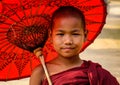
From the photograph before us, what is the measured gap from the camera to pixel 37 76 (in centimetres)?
371

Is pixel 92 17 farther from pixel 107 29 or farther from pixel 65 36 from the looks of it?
pixel 107 29

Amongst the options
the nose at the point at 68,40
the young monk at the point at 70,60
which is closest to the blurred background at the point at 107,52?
the young monk at the point at 70,60

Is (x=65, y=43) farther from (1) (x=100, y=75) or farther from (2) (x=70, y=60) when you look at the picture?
(1) (x=100, y=75)

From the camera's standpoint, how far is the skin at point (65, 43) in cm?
358

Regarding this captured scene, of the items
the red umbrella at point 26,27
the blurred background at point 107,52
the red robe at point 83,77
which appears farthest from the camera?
the blurred background at point 107,52

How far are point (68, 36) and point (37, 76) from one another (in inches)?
15.5

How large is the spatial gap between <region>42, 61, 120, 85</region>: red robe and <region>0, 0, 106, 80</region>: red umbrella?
36 cm

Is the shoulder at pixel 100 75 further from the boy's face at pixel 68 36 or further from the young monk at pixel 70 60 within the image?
the boy's face at pixel 68 36

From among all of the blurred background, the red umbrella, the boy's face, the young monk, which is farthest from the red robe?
the blurred background

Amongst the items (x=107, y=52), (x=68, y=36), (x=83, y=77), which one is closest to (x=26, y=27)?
(x=68, y=36)

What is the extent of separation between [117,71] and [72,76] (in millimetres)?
4691

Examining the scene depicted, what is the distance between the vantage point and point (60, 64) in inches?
147

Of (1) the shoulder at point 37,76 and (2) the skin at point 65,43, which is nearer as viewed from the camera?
(2) the skin at point 65,43

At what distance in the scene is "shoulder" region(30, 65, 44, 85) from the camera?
3697mm
